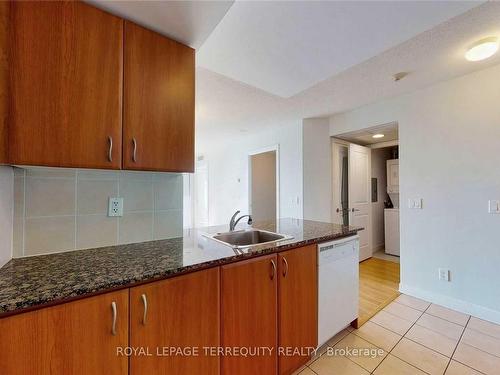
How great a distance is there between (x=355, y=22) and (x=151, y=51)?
3.82 feet

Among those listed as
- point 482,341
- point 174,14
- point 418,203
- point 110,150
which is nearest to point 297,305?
point 110,150

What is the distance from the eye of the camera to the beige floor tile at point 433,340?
5.58 feet

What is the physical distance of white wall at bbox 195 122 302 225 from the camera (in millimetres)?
3582

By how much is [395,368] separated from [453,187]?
184 centimetres

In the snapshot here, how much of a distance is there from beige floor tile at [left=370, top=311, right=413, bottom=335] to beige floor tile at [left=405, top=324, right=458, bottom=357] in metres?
0.05

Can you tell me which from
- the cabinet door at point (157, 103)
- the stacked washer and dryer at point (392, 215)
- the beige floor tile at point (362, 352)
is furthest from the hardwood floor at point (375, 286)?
the cabinet door at point (157, 103)

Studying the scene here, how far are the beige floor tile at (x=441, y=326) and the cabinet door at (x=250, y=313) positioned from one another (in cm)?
160

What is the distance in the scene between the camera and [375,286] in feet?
9.25

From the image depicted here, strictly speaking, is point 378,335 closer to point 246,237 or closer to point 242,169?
point 246,237

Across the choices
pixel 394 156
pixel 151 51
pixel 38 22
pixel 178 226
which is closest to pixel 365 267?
pixel 394 156

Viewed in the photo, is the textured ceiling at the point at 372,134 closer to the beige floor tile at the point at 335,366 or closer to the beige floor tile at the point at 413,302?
the beige floor tile at the point at 413,302

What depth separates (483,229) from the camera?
2119 mm

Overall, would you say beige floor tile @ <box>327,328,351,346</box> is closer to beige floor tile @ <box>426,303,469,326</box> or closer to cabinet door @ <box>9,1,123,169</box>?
beige floor tile @ <box>426,303,469,326</box>

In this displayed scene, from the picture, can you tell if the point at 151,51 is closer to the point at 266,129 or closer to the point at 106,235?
the point at 106,235
